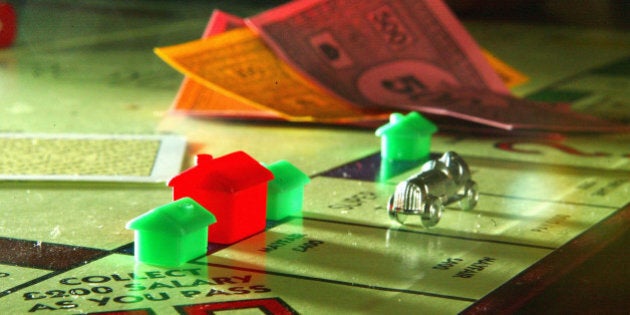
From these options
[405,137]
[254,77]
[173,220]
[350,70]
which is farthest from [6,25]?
[173,220]

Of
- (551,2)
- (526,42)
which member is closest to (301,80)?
(526,42)

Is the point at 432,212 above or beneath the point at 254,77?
beneath

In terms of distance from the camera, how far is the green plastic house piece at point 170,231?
58.2 inches

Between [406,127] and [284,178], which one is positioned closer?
[284,178]

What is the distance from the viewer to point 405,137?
2.25 metres

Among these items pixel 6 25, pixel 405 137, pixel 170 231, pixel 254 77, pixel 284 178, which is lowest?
pixel 170 231

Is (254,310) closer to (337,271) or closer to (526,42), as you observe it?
(337,271)

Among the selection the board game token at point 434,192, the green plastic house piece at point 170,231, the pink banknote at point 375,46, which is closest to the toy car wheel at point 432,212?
the board game token at point 434,192

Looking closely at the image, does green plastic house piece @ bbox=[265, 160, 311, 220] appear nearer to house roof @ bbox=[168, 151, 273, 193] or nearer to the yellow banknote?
house roof @ bbox=[168, 151, 273, 193]

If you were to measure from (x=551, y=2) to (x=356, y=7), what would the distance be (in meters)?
2.65

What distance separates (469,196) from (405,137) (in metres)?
0.42

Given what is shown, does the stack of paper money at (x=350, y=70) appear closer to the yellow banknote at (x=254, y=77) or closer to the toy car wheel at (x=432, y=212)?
the yellow banknote at (x=254, y=77)

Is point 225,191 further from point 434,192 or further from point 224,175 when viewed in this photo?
point 434,192

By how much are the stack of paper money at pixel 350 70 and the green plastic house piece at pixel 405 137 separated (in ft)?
0.93
